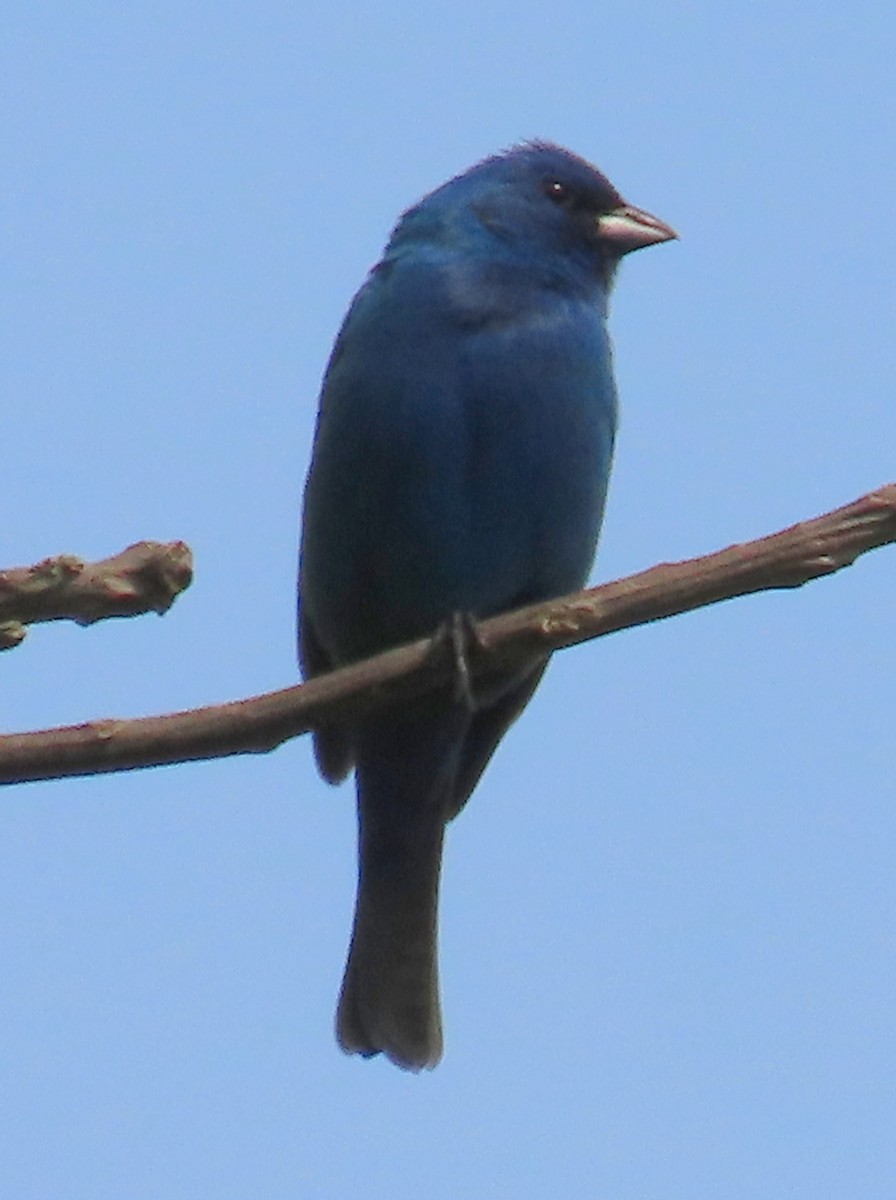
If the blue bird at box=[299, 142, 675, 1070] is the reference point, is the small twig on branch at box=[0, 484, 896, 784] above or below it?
below

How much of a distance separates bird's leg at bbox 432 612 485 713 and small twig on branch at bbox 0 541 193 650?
3.19 ft

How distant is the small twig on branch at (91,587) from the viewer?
12.5 ft

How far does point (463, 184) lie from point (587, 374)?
1.16 metres

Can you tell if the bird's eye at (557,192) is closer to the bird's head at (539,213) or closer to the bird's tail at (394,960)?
the bird's head at (539,213)

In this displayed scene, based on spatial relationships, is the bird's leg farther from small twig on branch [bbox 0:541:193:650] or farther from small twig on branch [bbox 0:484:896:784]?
small twig on branch [bbox 0:541:193:650]

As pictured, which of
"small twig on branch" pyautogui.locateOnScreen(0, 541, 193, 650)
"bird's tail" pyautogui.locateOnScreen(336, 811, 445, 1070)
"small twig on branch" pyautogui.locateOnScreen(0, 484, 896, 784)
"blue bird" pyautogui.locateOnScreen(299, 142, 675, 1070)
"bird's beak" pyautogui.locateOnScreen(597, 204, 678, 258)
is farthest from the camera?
"bird's beak" pyautogui.locateOnScreen(597, 204, 678, 258)

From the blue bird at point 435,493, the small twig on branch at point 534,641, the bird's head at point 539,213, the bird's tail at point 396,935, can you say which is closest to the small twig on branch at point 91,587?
the small twig on branch at point 534,641

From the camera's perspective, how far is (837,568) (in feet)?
13.8

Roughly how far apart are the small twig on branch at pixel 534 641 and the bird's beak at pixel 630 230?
3.11 m

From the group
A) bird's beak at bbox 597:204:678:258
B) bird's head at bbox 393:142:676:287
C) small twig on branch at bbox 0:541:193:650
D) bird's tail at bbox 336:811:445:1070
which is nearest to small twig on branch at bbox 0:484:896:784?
small twig on branch at bbox 0:541:193:650

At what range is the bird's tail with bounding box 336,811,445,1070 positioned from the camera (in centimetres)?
701

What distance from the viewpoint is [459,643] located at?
4.78m

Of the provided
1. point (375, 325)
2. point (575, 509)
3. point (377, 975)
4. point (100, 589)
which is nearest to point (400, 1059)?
point (377, 975)

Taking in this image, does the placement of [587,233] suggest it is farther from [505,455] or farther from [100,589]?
[100,589]
